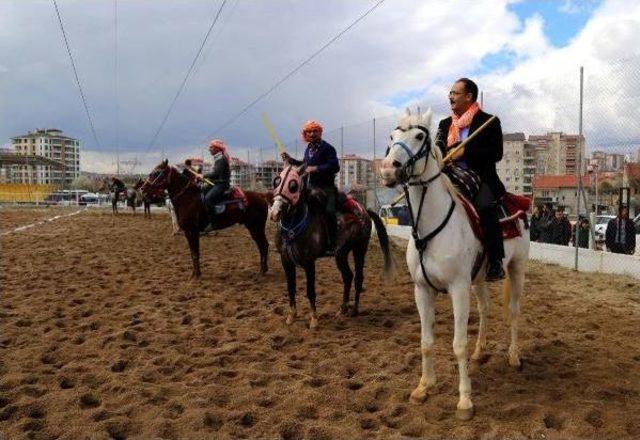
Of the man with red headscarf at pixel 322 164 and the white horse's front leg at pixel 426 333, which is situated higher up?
the man with red headscarf at pixel 322 164

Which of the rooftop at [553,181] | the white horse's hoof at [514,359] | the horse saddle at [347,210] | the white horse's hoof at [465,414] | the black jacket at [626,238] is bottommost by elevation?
the white horse's hoof at [465,414]

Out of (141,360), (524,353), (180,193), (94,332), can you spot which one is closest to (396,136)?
(524,353)

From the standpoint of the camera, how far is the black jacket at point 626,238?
9.70 metres

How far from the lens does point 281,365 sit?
4.65 metres

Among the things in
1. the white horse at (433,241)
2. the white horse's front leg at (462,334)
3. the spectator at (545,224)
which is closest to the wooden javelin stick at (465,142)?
the white horse at (433,241)

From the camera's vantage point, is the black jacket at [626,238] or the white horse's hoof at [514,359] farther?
the black jacket at [626,238]

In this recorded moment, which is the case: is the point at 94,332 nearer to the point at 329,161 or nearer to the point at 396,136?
the point at 329,161

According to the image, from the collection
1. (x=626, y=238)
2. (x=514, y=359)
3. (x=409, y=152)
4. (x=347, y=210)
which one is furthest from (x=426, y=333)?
(x=626, y=238)

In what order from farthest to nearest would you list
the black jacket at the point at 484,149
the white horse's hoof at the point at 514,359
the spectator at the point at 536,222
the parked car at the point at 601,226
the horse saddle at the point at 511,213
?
the parked car at the point at 601,226 < the spectator at the point at 536,222 < the white horse's hoof at the point at 514,359 < the horse saddle at the point at 511,213 < the black jacket at the point at 484,149

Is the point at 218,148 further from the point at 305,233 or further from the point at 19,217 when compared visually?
the point at 19,217

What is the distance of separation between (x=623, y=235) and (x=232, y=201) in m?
7.76

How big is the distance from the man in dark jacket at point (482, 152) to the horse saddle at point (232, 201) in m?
5.94

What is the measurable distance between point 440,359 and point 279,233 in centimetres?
247

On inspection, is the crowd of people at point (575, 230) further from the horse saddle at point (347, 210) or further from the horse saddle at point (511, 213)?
the horse saddle at point (511, 213)
